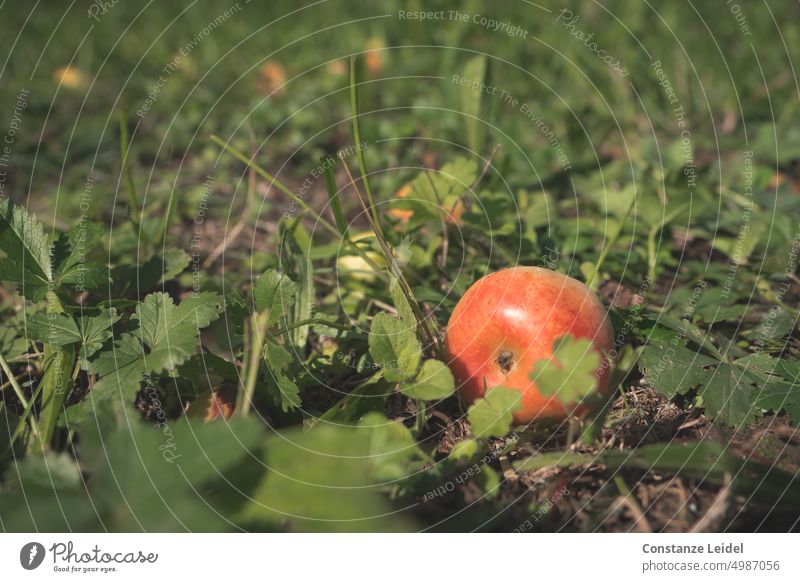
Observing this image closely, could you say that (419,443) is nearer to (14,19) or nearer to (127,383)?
(127,383)

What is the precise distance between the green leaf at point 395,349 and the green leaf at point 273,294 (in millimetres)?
267

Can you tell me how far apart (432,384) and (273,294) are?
1.47 ft

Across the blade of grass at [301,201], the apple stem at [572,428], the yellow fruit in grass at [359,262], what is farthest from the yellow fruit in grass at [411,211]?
the apple stem at [572,428]

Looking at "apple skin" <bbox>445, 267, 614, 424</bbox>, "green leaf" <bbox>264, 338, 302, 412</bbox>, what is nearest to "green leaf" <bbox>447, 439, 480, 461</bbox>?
"apple skin" <bbox>445, 267, 614, 424</bbox>

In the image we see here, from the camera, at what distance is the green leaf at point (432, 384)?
1449 millimetres

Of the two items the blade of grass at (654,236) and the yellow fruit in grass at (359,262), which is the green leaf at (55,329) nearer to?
the yellow fruit in grass at (359,262)

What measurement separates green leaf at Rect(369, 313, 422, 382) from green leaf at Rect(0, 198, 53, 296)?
0.82 m

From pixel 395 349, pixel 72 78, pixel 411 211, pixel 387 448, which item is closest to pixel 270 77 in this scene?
pixel 72 78

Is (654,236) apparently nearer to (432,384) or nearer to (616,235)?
(616,235)

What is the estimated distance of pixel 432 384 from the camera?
1470 millimetres

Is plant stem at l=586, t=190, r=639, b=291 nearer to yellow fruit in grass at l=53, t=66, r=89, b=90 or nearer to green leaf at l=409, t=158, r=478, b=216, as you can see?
green leaf at l=409, t=158, r=478, b=216

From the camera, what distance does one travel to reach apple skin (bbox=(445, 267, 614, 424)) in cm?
146

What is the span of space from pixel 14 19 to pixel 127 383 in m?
3.98
